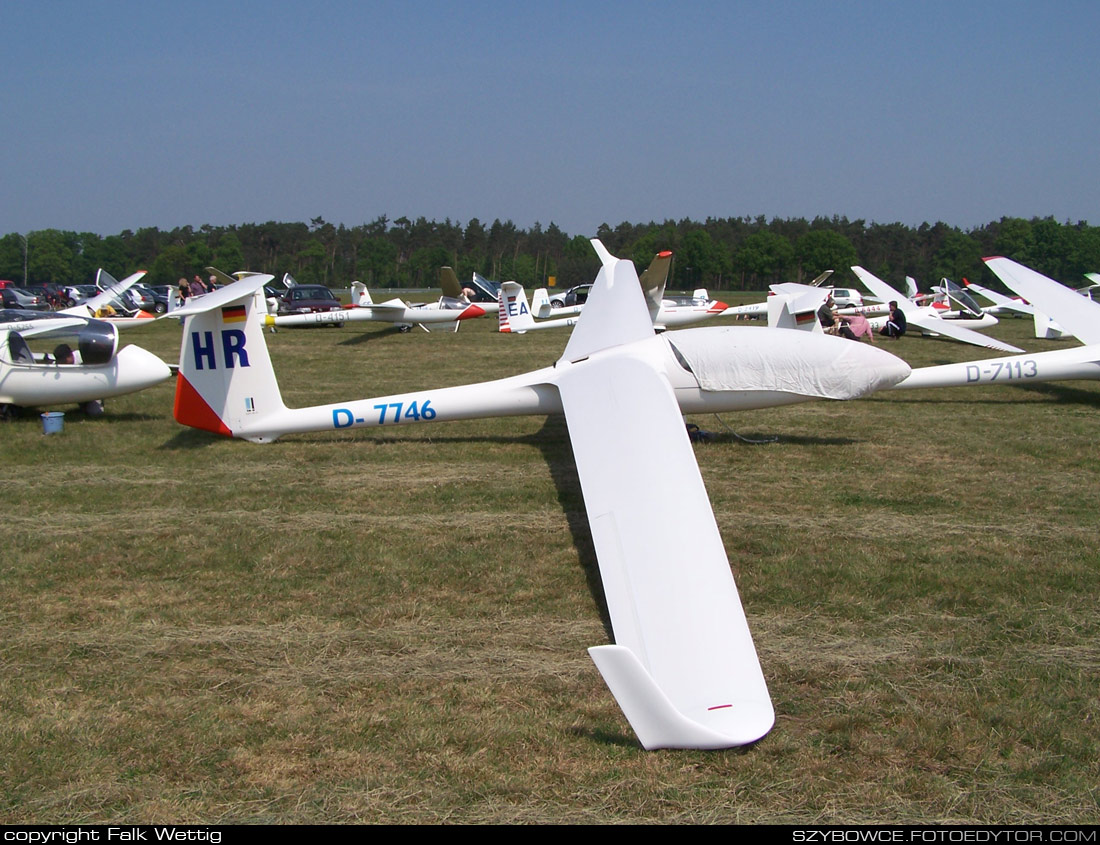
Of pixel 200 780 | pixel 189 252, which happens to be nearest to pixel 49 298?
pixel 189 252

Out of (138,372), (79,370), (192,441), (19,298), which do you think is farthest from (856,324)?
(19,298)

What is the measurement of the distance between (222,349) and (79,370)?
122 inches

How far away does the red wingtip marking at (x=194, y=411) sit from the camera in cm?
808

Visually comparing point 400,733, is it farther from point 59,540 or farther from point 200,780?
point 59,540

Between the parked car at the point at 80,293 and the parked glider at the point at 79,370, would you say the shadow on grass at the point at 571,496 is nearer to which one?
the parked glider at the point at 79,370

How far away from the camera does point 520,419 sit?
34.7 ft

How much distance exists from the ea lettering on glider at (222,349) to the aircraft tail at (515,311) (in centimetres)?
1498

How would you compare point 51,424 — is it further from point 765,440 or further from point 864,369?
point 864,369

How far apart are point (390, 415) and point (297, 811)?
586cm

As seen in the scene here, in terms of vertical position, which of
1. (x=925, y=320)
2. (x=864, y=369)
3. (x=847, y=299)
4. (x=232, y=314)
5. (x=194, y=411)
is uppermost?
(x=847, y=299)

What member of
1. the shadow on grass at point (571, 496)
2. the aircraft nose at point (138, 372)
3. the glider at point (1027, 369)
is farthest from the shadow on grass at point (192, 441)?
the glider at point (1027, 369)

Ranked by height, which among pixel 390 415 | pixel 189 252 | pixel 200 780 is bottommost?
pixel 200 780

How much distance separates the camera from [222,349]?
7.89 meters

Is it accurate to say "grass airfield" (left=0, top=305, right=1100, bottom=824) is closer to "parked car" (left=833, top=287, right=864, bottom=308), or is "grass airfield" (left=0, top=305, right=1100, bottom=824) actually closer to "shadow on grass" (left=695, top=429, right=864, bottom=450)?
"shadow on grass" (left=695, top=429, right=864, bottom=450)
